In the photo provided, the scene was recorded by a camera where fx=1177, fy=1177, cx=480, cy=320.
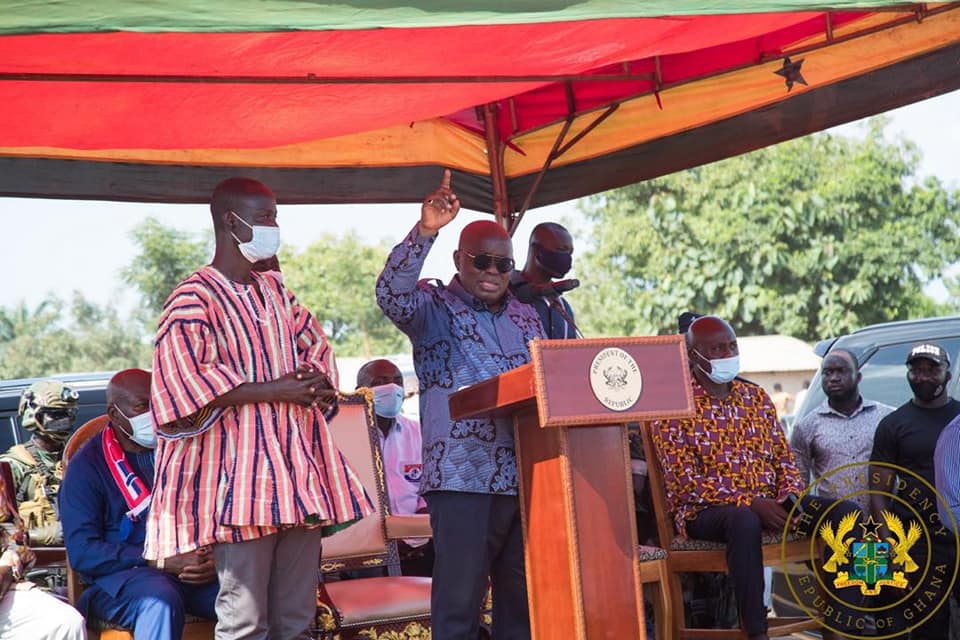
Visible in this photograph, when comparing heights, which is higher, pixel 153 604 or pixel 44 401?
pixel 44 401

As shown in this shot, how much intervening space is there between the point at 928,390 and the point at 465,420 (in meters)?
3.58

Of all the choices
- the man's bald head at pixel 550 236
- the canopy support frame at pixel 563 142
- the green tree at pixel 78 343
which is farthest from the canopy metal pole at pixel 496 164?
the green tree at pixel 78 343

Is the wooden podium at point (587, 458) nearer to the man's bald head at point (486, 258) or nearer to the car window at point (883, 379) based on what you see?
the man's bald head at point (486, 258)

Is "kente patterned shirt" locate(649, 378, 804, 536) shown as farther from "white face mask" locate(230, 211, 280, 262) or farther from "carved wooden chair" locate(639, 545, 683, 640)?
"white face mask" locate(230, 211, 280, 262)

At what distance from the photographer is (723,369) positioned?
6.27m

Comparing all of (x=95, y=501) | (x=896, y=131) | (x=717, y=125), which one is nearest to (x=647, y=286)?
(x=896, y=131)

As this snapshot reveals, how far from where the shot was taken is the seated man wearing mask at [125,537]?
4.46m

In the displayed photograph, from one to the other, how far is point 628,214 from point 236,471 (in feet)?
91.0

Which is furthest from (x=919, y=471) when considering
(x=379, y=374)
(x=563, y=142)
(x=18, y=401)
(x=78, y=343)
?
(x=78, y=343)

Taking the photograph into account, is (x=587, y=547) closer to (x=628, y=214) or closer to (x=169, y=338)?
(x=169, y=338)

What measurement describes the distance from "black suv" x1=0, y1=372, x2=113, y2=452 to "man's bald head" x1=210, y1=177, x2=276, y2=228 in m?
3.93

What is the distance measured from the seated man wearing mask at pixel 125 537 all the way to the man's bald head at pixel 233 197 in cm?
119

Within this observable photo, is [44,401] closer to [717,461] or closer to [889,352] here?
[717,461]

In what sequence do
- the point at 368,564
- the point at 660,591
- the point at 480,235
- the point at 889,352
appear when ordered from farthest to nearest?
the point at 889,352, the point at 660,591, the point at 368,564, the point at 480,235
